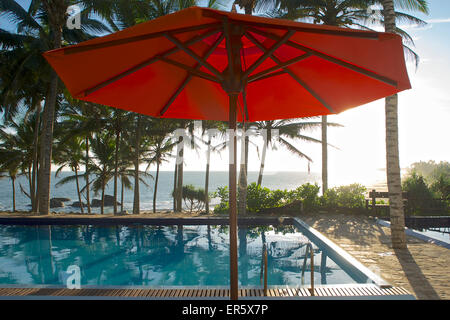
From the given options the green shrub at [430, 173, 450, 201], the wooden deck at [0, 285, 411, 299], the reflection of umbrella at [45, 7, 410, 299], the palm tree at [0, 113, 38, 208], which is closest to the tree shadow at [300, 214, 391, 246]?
the wooden deck at [0, 285, 411, 299]

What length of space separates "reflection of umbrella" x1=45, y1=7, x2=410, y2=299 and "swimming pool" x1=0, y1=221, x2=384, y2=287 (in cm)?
256

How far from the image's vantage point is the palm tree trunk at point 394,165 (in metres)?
6.05

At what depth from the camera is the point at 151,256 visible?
6.93 metres

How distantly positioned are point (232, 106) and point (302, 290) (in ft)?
8.52

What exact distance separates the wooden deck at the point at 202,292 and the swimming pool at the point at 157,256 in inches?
13.1

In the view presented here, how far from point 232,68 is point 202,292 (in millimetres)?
2695

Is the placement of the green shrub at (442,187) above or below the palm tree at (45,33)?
below

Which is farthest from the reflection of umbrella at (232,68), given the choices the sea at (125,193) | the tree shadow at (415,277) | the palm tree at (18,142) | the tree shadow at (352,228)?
the palm tree at (18,142)

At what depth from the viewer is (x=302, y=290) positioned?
3838 mm

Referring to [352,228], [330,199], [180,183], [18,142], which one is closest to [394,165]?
[352,228]

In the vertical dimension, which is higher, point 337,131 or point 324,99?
point 337,131

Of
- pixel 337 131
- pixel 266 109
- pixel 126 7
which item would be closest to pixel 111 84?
pixel 266 109

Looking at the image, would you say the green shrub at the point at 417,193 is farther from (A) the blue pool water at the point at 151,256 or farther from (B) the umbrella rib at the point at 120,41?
(B) the umbrella rib at the point at 120,41
